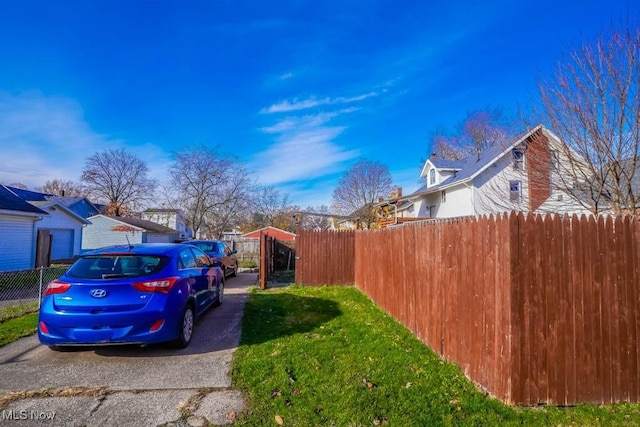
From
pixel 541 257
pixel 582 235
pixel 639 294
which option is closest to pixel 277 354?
pixel 541 257

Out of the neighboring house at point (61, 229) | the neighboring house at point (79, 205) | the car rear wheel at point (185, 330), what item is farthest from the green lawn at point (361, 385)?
the neighboring house at point (79, 205)

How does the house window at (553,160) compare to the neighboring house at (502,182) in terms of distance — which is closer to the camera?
the house window at (553,160)

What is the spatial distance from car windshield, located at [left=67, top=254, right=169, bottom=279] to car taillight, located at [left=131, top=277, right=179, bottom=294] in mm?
182

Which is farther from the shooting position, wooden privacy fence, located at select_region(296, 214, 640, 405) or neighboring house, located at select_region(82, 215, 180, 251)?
neighboring house, located at select_region(82, 215, 180, 251)

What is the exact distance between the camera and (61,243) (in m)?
19.2

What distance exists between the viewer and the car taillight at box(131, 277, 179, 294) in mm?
4523

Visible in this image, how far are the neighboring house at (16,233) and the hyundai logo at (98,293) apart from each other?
38.1 feet

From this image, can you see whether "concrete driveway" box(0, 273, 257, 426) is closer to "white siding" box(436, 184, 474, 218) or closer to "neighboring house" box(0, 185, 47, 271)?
"neighboring house" box(0, 185, 47, 271)

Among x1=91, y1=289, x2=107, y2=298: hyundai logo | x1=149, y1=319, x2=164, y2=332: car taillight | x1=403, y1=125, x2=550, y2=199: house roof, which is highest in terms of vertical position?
x1=403, y1=125, x2=550, y2=199: house roof

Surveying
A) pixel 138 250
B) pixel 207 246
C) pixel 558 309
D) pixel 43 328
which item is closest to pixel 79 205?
pixel 207 246

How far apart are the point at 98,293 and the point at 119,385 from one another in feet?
3.94

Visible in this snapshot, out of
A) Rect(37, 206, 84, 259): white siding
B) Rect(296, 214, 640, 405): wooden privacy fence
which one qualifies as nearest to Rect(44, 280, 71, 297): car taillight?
Rect(296, 214, 640, 405): wooden privacy fence

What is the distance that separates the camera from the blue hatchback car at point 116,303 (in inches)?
171

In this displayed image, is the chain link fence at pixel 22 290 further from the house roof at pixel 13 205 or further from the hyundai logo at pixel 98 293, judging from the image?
the hyundai logo at pixel 98 293
